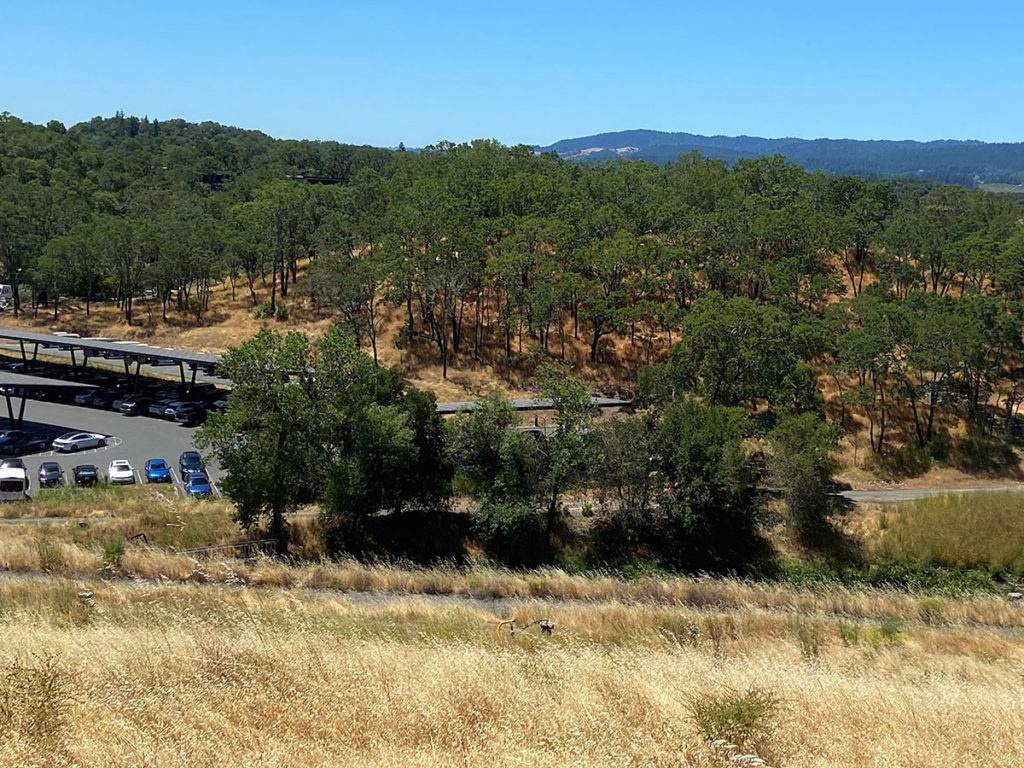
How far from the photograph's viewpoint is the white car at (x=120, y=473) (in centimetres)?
3131

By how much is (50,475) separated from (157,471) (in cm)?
390

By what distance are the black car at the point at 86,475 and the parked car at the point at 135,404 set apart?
10.0 meters

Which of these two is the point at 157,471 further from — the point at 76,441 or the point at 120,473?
the point at 76,441

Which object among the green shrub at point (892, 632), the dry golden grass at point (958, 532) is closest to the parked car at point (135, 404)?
the dry golden grass at point (958, 532)

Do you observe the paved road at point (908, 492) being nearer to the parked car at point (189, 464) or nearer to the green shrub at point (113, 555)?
the parked car at point (189, 464)

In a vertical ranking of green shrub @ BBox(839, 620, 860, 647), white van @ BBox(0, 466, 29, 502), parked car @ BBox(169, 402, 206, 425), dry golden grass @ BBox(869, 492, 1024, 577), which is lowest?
dry golden grass @ BBox(869, 492, 1024, 577)

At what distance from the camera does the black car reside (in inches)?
1214

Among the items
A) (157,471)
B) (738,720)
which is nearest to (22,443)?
(157,471)

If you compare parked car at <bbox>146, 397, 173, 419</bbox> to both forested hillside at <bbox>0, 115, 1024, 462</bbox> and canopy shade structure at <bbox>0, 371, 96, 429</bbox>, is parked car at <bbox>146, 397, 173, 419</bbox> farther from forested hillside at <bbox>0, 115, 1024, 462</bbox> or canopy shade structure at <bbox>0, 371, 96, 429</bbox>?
forested hillside at <bbox>0, 115, 1024, 462</bbox>

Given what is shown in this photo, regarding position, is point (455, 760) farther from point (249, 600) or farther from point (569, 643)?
point (249, 600)

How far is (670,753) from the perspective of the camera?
8.22 m

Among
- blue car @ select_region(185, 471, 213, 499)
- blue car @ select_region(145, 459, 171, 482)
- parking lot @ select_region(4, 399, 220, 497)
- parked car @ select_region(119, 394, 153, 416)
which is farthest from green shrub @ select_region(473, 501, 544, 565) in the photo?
parked car @ select_region(119, 394, 153, 416)

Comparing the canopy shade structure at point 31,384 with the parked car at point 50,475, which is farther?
the canopy shade structure at point 31,384

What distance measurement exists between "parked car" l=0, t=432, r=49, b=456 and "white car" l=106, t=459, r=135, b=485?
5378mm
